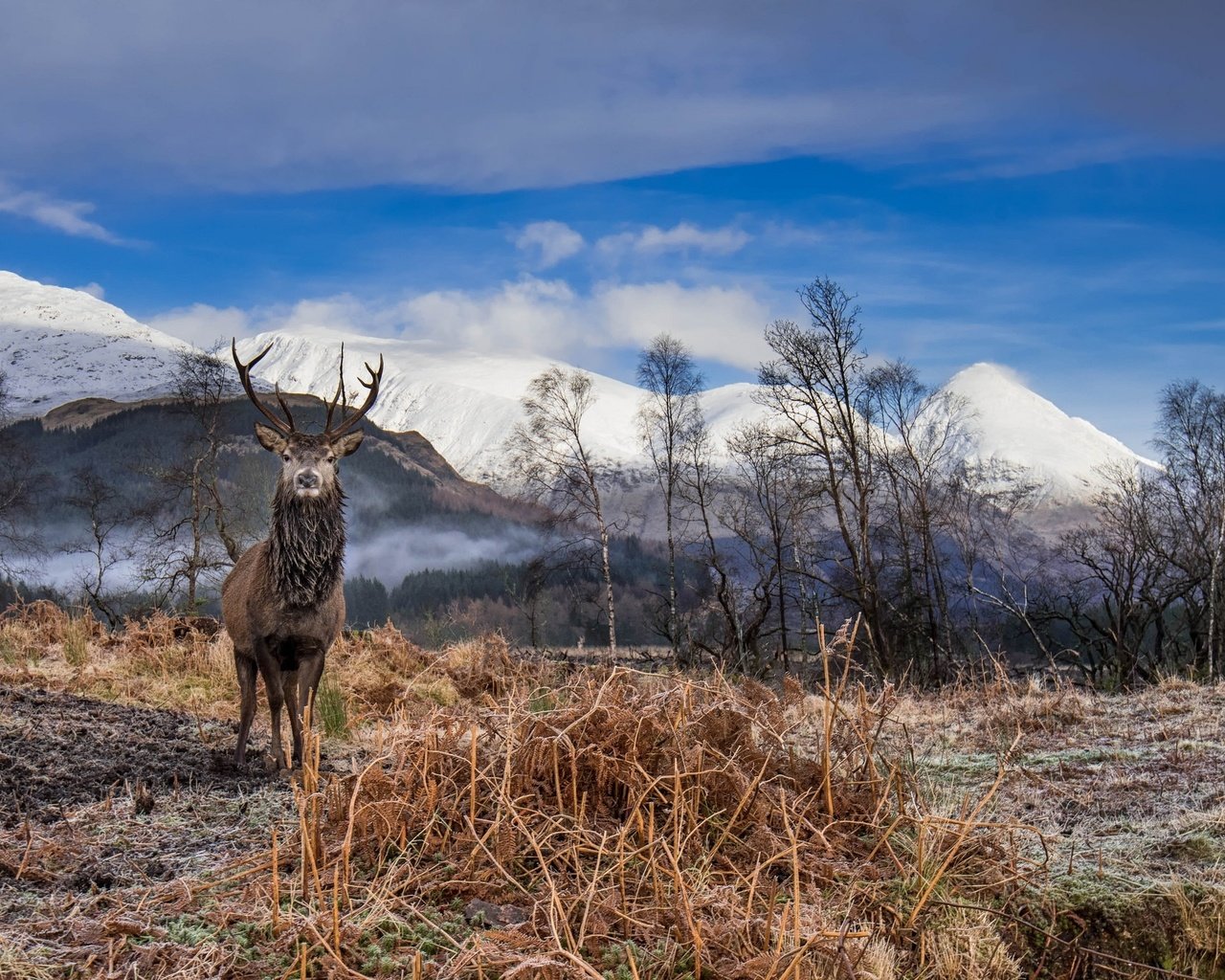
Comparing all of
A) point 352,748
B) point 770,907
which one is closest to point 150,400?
point 352,748

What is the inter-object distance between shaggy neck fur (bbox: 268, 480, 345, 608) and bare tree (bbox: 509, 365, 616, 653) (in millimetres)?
20296

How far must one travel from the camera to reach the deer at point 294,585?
259 inches

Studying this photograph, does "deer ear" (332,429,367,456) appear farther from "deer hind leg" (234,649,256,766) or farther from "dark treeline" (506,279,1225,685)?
"dark treeline" (506,279,1225,685)

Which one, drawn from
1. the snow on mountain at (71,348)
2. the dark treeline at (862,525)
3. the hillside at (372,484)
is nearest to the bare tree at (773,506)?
the dark treeline at (862,525)

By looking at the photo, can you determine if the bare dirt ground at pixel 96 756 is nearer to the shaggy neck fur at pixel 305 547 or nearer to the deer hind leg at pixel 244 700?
the deer hind leg at pixel 244 700

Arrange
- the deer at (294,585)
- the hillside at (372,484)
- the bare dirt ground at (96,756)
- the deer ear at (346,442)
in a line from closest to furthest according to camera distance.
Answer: the bare dirt ground at (96,756), the deer at (294,585), the deer ear at (346,442), the hillside at (372,484)

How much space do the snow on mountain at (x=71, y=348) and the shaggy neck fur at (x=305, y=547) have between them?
6268 centimetres

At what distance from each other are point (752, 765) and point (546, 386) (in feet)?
83.6

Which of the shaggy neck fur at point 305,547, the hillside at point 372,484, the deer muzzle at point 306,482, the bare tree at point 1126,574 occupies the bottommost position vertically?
the bare tree at point 1126,574

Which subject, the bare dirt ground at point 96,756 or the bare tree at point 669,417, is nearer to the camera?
the bare dirt ground at point 96,756

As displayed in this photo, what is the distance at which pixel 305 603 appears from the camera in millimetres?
6590

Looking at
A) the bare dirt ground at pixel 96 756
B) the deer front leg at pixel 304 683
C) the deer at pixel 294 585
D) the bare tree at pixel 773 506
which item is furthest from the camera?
the bare tree at pixel 773 506

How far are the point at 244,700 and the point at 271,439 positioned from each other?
178cm

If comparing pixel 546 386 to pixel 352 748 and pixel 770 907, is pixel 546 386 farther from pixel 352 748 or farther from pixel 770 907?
pixel 770 907
